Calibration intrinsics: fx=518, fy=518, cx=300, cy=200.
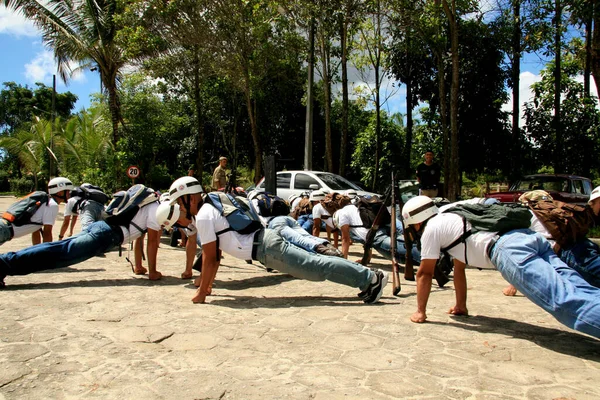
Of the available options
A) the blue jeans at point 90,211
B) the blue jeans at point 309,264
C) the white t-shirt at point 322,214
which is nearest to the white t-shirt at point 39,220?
the blue jeans at point 90,211

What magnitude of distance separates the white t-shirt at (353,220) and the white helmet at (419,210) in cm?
312

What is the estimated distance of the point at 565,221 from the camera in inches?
213

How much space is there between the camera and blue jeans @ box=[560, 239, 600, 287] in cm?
535

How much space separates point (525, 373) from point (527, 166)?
17.4m

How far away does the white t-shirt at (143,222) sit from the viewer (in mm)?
7316

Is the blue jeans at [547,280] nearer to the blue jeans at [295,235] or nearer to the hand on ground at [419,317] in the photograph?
the hand on ground at [419,317]

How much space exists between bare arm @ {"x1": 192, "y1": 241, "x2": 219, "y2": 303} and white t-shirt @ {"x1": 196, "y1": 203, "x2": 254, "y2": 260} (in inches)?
2.9

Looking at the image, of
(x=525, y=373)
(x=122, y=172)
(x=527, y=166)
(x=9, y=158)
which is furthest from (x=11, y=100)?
(x=525, y=373)

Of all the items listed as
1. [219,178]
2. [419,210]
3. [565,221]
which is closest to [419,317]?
[419,210]

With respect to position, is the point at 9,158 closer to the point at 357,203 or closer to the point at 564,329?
the point at 357,203

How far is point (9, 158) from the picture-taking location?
56.8 m

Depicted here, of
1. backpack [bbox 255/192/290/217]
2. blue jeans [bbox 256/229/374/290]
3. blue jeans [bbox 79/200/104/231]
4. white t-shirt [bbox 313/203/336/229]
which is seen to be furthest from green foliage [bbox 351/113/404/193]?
blue jeans [bbox 256/229/374/290]

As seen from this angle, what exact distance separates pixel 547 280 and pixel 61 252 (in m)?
5.65

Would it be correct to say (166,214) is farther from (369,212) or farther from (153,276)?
(369,212)
